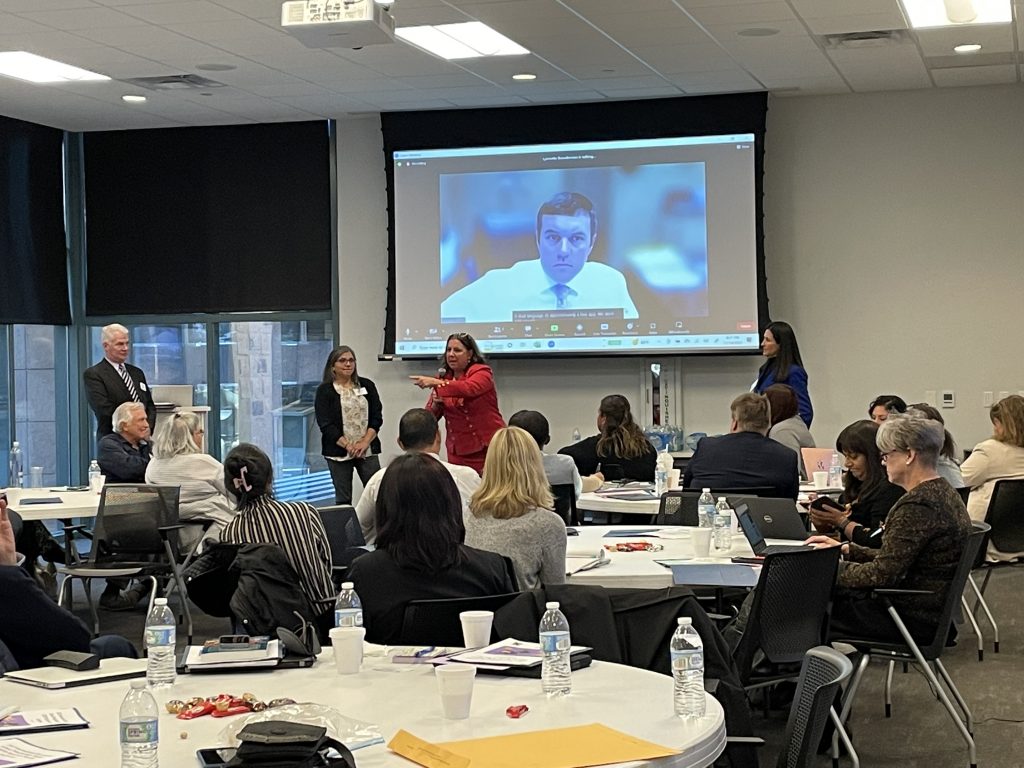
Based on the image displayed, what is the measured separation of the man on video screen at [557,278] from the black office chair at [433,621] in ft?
24.4

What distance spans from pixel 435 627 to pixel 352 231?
27.2 ft

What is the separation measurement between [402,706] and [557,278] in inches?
328

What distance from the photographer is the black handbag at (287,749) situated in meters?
2.35

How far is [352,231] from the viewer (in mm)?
11766

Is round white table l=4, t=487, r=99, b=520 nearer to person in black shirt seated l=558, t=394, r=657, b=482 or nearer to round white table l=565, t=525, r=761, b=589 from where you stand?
person in black shirt seated l=558, t=394, r=657, b=482

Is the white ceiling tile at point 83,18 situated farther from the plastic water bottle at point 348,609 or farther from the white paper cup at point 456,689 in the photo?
the white paper cup at point 456,689

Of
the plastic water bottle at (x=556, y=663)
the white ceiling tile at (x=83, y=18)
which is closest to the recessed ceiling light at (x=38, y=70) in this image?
the white ceiling tile at (x=83, y=18)

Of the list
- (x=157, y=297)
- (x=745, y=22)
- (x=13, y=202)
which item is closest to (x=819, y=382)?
(x=745, y=22)

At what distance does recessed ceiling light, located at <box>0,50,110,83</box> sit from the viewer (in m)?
9.20

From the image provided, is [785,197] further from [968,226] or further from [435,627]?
[435,627]

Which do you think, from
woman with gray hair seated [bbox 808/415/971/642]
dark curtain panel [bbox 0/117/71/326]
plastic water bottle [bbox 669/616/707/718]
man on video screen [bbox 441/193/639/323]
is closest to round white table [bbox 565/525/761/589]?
woman with gray hair seated [bbox 808/415/971/642]

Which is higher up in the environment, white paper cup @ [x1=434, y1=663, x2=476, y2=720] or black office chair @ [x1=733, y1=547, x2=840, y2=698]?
white paper cup @ [x1=434, y1=663, x2=476, y2=720]

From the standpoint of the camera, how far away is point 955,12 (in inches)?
324

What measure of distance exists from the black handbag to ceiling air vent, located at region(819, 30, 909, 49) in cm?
734
